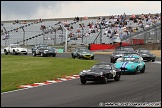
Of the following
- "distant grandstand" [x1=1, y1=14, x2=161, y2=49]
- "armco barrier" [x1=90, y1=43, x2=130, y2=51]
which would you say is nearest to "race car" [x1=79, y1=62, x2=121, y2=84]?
"distant grandstand" [x1=1, y1=14, x2=161, y2=49]

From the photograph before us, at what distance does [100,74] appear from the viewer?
18.0m

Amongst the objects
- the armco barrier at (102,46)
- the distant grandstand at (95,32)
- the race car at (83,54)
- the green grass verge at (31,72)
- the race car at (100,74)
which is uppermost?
the distant grandstand at (95,32)

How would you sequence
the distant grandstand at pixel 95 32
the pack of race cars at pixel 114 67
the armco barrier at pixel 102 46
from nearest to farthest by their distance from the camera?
1. the pack of race cars at pixel 114 67
2. the distant grandstand at pixel 95 32
3. the armco barrier at pixel 102 46

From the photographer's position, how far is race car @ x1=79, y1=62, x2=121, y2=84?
709 inches

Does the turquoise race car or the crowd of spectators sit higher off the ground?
the crowd of spectators

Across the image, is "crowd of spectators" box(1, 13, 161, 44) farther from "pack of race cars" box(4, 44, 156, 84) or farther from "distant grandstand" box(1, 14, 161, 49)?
"pack of race cars" box(4, 44, 156, 84)

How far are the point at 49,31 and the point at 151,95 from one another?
4864 centimetres

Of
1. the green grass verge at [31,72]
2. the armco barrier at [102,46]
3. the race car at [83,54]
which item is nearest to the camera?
the green grass verge at [31,72]

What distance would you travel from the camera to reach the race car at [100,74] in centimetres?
1800

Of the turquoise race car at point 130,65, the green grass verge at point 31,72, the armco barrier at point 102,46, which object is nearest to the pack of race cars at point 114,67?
the turquoise race car at point 130,65

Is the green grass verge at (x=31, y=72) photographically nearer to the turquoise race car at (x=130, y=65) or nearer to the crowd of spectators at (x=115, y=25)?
the turquoise race car at (x=130, y=65)

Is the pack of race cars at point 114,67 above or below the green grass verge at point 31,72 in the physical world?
above

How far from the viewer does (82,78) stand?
1836cm

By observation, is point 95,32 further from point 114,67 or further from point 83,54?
Answer: point 114,67
